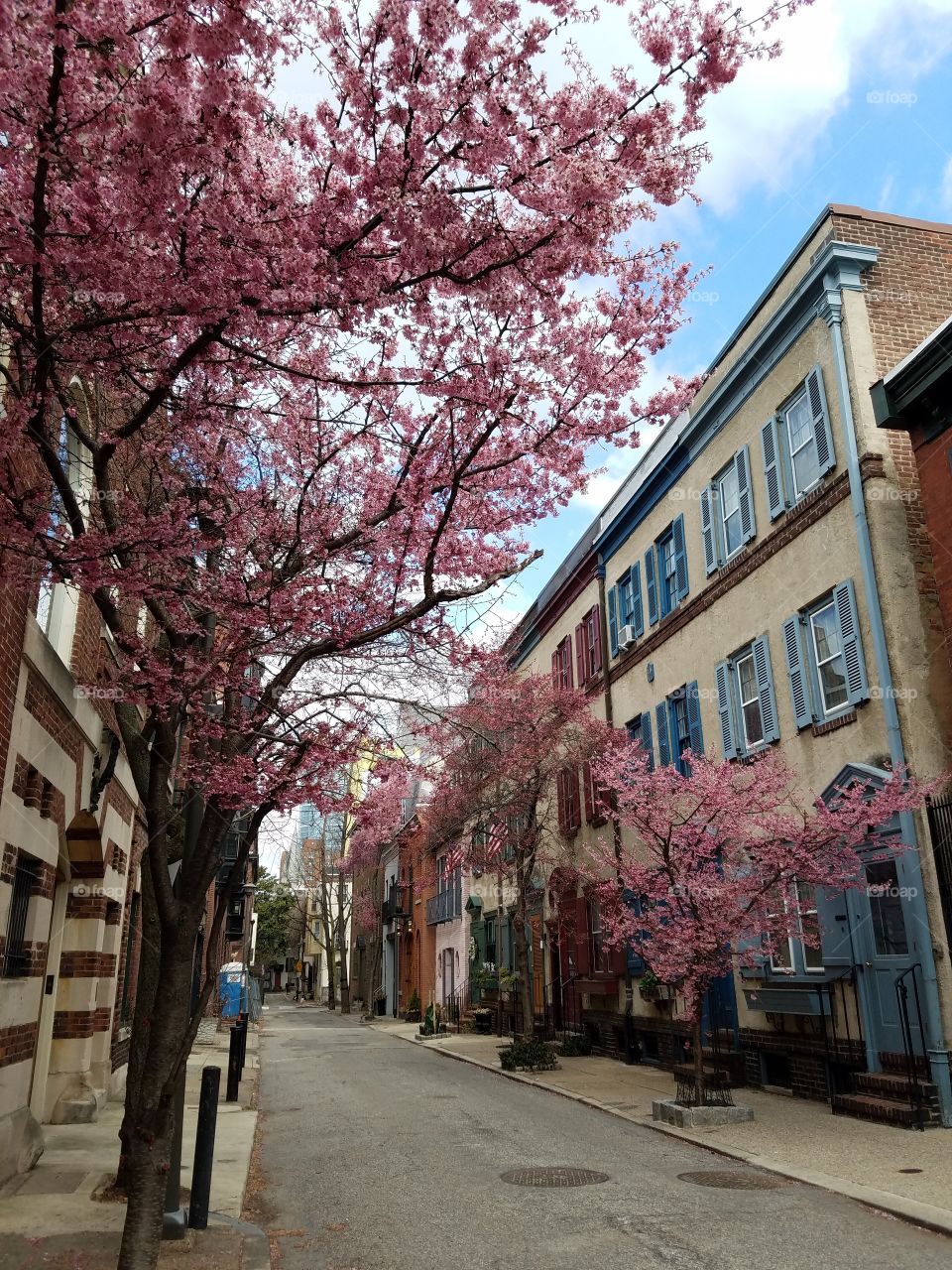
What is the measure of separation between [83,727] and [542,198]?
7.92 meters

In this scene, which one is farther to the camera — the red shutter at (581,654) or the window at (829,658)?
the red shutter at (581,654)

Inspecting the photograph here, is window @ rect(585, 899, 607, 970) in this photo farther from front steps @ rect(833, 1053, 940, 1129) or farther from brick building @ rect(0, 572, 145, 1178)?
brick building @ rect(0, 572, 145, 1178)

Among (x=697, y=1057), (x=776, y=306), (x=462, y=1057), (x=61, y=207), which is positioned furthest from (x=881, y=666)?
(x=462, y=1057)

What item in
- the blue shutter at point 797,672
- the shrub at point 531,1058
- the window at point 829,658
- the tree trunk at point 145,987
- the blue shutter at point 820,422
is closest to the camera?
the tree trunk at point 145,987

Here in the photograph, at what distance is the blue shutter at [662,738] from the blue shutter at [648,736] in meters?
0.30

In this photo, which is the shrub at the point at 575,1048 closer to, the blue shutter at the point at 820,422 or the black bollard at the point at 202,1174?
the blue shutter at the point at 820,422

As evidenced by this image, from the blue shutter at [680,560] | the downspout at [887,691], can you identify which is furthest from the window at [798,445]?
the blue shutter at [680,560]

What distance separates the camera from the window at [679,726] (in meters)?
19.0

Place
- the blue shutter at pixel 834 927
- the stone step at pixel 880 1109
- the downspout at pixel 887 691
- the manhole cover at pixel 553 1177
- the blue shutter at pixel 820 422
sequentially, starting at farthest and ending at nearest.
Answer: the blue shutter at pixel 820 422, the blue shutter at pixel 834 927, the downspout at pixel 887 691, the stone step at pixel 880 1109, the manhole cover at pixel 553 1177

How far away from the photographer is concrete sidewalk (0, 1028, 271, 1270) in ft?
20.9

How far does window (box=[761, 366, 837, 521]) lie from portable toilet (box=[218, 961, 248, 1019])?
74.8ft

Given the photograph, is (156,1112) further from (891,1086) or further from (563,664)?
(563,664)

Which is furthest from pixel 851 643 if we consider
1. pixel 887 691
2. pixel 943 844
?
pixel 943 844

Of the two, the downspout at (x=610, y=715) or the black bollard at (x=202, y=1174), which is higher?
the downspout at (x=610, y=715)
